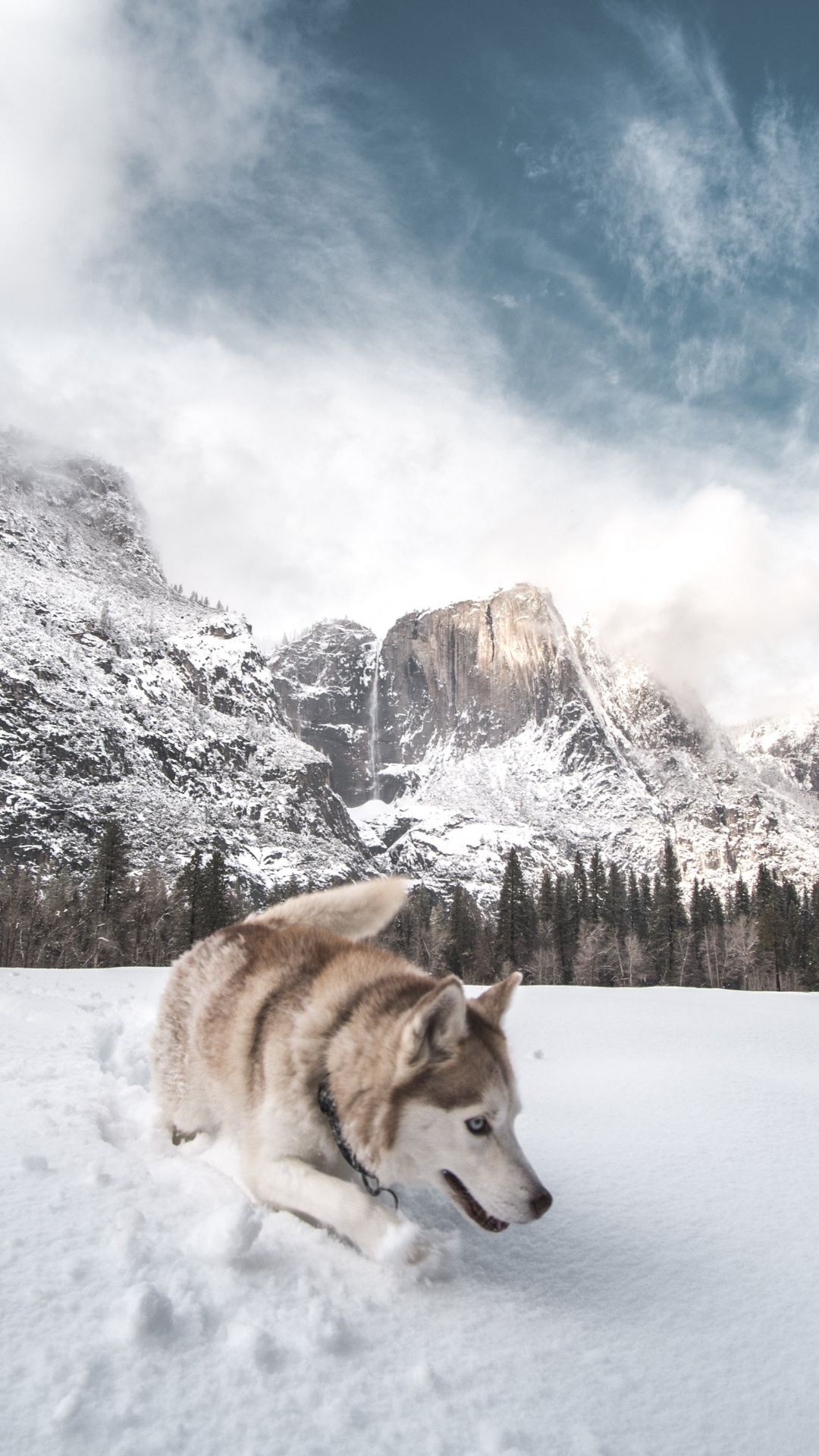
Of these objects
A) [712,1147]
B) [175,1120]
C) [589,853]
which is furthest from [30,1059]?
[589,853]

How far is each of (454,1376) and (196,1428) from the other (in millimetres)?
711

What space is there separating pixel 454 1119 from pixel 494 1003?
543 mm

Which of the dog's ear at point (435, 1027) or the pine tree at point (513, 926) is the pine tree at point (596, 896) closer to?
the pine tree at point (513, 926)

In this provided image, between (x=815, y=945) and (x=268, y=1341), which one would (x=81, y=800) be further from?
(x=268, y=1341)

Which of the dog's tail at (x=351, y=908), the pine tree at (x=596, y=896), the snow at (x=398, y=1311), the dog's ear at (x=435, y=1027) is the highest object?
the pine tree at (x=596, y=896)

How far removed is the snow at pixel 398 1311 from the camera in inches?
62.7

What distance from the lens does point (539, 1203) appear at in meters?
2.42

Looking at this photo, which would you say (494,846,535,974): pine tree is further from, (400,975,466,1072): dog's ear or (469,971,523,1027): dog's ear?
(400,975,466,1072): dog's ear

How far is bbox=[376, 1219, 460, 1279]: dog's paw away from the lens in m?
2.32

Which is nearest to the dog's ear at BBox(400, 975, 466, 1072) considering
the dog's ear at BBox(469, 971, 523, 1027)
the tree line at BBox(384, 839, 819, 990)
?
the dog's ear at BBox(469, 971, 523, 1027)

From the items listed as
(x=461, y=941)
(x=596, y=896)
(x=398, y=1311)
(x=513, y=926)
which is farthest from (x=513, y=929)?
(x=398, y=1311)

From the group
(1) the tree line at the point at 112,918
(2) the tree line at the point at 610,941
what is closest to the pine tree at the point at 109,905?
(1) the tree line at the point at 112,918

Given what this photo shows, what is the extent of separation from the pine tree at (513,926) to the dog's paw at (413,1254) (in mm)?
62754

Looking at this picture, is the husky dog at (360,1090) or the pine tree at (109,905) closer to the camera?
the husky dog at (360,1090)
